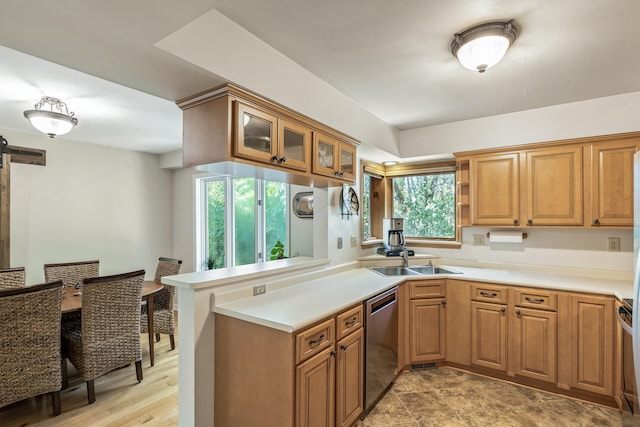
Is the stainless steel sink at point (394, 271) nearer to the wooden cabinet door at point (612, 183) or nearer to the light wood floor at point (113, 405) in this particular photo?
the wooden cabinet door at point (612, 183)

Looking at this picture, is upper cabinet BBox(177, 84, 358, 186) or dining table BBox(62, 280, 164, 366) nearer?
upper cabinet BBox(177, 84, 358, 186)

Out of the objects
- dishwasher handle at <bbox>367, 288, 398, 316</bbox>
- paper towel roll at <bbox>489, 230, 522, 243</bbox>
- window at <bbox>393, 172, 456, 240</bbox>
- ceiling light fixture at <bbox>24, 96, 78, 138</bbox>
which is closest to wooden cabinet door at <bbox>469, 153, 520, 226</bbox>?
paper towel roll at <bbox>489, 230, 522, 243</bbox>

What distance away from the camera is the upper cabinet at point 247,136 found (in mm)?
1713

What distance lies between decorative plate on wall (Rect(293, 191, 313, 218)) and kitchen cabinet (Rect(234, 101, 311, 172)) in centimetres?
112

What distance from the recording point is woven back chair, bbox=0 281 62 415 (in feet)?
6.70

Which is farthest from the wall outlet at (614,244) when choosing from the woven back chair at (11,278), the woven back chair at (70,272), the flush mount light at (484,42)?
the woven back chair at (11,278)

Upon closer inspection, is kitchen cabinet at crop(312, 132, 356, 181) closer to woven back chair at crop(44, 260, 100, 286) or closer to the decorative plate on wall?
the decorative plate on wall

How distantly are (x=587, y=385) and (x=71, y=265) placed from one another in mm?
5008

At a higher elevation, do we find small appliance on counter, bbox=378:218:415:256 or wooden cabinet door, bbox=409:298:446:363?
small appliance on counter, bbox=378:218:415:256

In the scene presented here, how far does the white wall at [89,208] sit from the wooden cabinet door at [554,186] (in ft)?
16.2

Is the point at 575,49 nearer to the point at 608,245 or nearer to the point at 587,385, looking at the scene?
the point at 608,245

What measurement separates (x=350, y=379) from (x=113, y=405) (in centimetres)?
193

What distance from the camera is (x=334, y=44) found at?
72.4 inches

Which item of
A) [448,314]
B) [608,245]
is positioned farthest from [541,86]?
[448,314]
